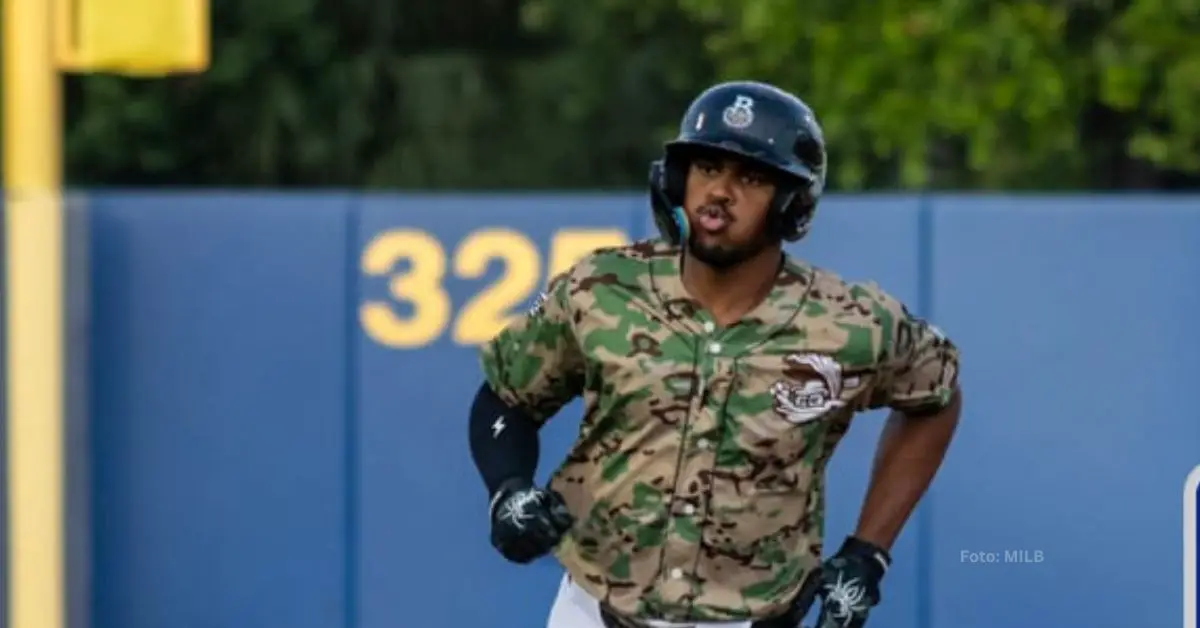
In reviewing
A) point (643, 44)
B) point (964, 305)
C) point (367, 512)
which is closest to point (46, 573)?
point (367, 512)

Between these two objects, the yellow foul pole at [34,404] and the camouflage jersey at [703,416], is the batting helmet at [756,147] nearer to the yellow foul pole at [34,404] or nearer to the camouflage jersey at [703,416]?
the camouflage jersey at [703,416]

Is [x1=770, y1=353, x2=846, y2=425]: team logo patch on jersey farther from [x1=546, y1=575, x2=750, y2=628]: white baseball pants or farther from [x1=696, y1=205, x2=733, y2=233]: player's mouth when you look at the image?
[x1=546, y1=575, x2=750, y2=628]: white baseball pants

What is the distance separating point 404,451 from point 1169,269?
6.97 feet

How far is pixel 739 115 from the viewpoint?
356cm

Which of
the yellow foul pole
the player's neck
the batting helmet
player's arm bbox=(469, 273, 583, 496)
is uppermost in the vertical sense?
the batting helmet

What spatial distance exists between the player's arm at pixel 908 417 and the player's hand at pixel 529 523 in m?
0.54

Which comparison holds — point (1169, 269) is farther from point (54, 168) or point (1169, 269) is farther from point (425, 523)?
point (54, 168)

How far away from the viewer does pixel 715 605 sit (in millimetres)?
3559

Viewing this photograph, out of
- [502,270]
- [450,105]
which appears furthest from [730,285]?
[450,105]

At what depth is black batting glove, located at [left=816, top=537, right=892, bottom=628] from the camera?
3.58 metres

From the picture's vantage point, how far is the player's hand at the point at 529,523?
136 inches

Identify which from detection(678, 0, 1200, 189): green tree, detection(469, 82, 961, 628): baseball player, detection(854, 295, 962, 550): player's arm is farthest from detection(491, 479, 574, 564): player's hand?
detection(678, 0, 1200, 189): green tree

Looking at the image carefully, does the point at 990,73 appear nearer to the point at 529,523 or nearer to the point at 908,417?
the point at 908,417

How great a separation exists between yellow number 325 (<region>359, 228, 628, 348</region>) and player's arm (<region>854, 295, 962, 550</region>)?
2610 millimetres
